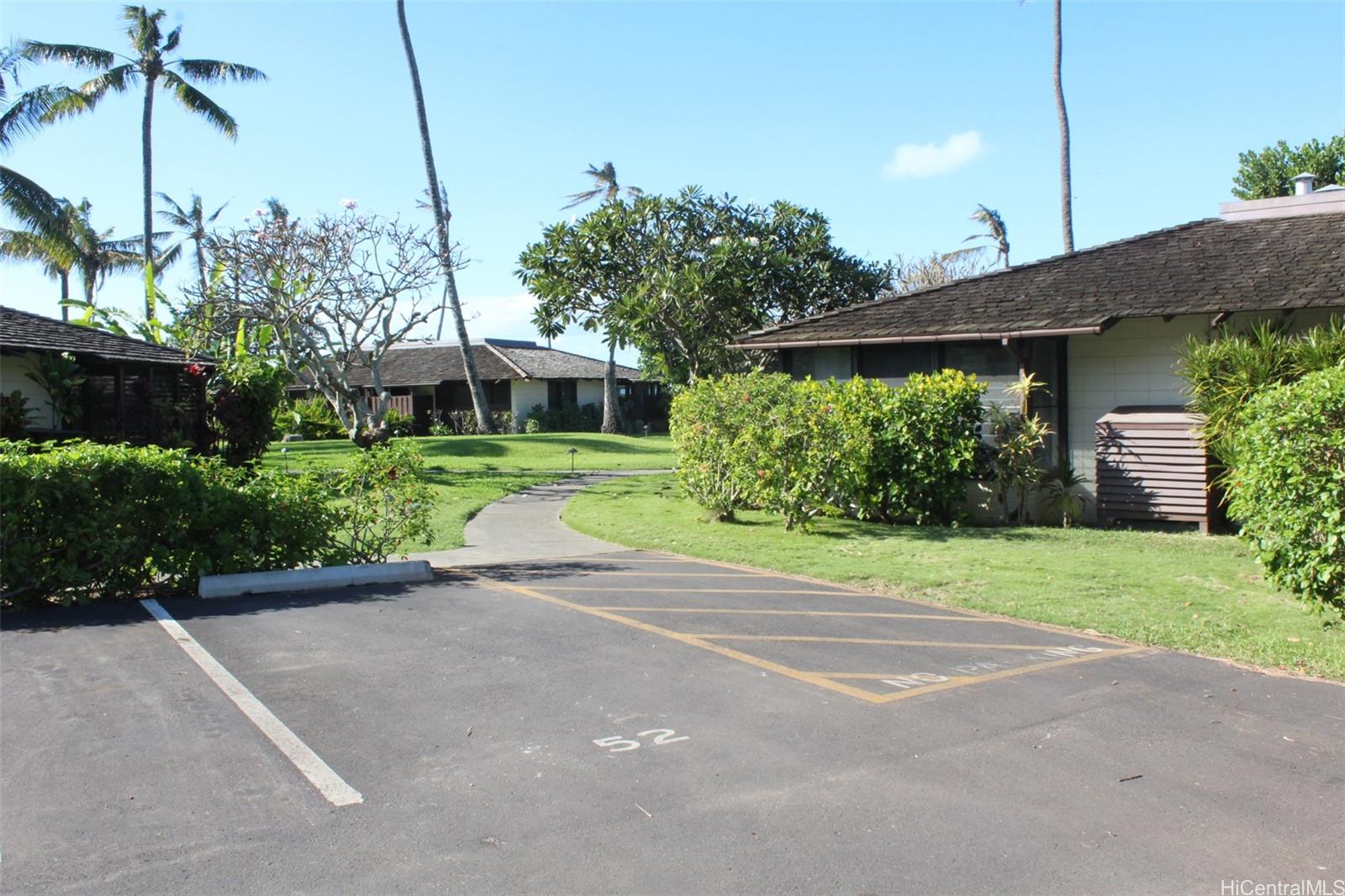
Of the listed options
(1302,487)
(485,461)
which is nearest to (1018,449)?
(1302,487)

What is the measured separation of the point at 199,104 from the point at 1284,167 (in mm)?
37356

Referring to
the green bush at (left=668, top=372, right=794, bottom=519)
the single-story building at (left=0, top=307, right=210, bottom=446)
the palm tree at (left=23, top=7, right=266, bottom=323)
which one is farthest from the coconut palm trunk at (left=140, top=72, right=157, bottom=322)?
the green bush at (left=668, top=372, right=794, bottom=519)

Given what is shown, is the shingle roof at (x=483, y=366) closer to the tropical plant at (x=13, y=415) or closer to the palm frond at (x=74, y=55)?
the palm frond at (x=74, y=55)

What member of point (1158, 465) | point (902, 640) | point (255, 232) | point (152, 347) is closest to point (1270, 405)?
point (902, 640)

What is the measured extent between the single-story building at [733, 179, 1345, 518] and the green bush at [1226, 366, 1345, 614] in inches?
245

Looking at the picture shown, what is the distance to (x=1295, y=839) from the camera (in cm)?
465

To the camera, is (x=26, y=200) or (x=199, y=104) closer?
(x=26, y=200)

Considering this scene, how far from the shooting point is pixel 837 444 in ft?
49.3

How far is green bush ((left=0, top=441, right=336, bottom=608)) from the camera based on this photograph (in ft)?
32.3

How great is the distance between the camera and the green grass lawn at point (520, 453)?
97.3ft

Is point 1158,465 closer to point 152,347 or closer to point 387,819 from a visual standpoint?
point 387,819

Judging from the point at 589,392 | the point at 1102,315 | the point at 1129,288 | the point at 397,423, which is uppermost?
the point at 1129,288

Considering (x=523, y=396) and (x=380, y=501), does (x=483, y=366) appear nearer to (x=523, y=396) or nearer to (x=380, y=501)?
(x=523, y=396)

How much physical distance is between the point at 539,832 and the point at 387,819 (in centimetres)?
72
